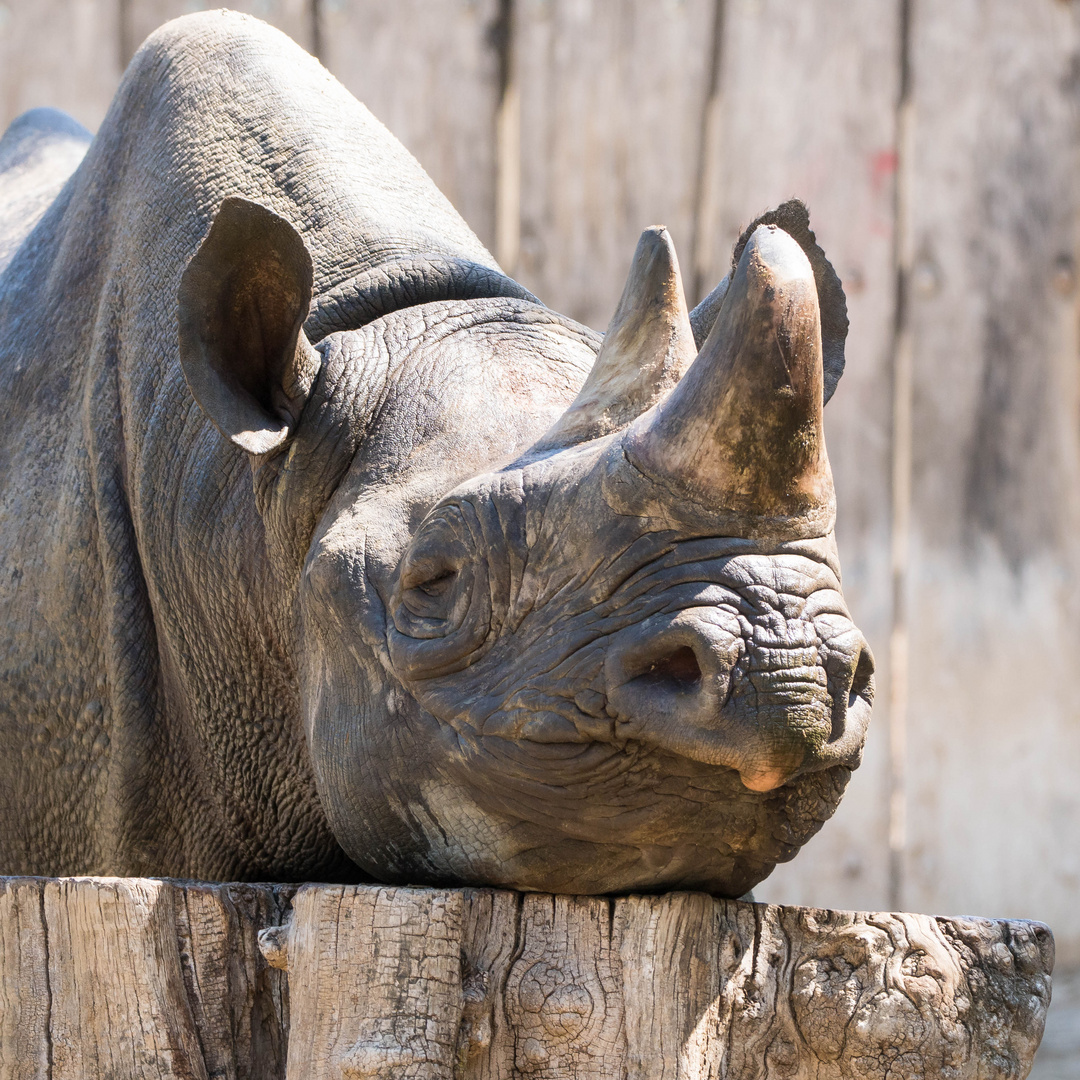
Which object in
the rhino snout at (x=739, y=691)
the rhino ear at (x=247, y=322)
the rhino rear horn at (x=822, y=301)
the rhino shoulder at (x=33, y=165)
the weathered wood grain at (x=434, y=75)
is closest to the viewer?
the rhino snout at (x=739, y=691)

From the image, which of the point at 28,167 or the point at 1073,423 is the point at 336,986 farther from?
the point at 1073,423

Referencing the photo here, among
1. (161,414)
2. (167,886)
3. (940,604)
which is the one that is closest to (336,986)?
(167,886)

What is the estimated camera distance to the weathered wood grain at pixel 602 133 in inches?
230

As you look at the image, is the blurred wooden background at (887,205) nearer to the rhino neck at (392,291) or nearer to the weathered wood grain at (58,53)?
the weathered wood grain at (58,53)

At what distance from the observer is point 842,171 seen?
586cm

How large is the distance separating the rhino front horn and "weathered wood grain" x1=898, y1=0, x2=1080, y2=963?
397cm

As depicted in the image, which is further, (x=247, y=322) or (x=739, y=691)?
(x=247, y=322)

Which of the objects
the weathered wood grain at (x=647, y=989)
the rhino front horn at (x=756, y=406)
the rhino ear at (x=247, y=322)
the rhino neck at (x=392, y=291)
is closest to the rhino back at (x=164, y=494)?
the rhino neck at (x=392, y=291)

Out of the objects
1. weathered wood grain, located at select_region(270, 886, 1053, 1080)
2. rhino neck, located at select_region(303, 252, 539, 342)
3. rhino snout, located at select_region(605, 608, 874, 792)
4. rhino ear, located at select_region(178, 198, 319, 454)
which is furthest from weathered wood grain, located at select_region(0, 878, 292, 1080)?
rhino neck, located at select_region(303, 252, 539, 342)

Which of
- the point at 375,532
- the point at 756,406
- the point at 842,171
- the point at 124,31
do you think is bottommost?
the point at 375,532

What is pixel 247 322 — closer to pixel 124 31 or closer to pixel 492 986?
pixel 492 986

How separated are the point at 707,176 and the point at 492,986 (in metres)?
4.29

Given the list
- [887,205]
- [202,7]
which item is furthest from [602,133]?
[202,7]

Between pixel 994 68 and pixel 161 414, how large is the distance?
3915 millimetres
